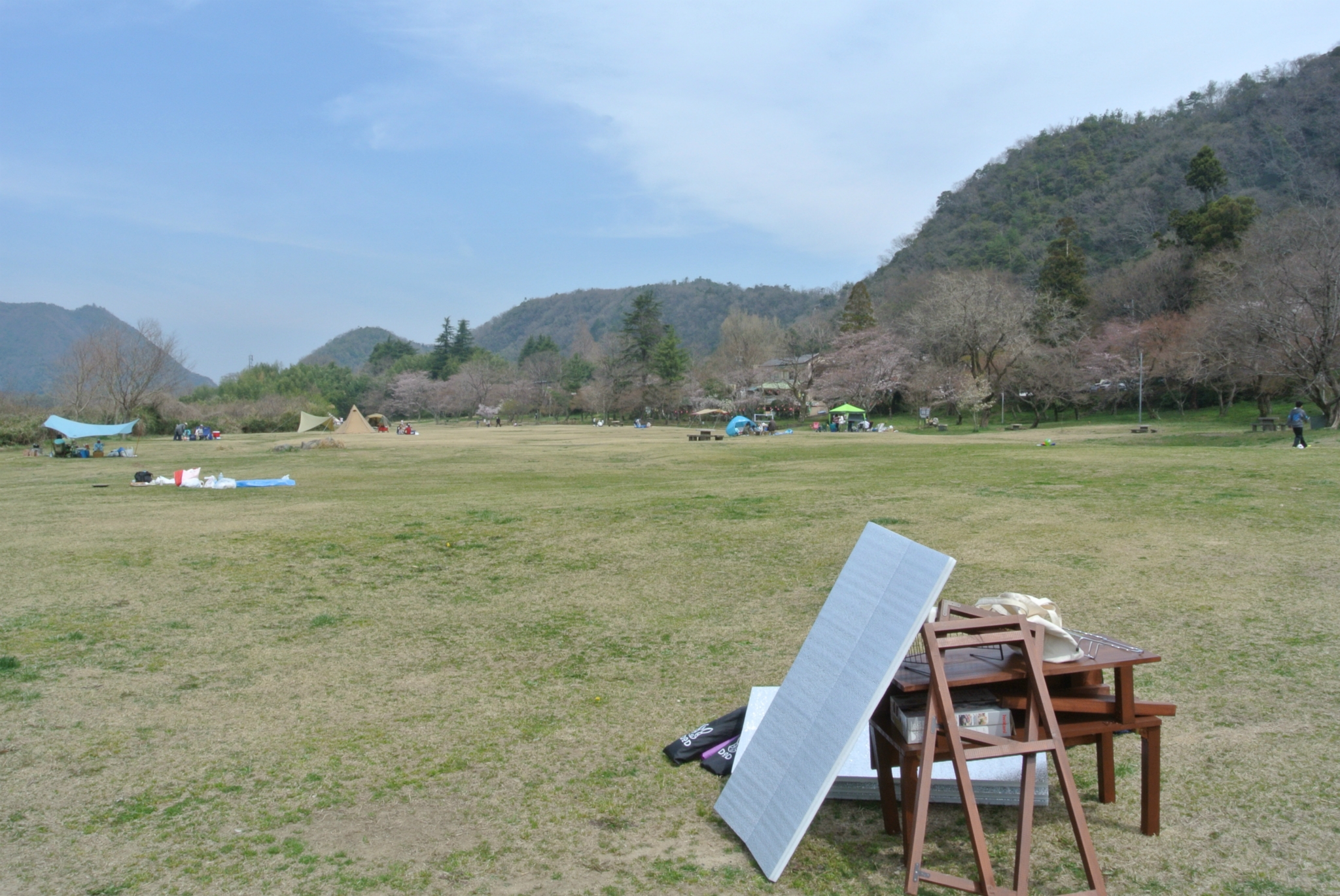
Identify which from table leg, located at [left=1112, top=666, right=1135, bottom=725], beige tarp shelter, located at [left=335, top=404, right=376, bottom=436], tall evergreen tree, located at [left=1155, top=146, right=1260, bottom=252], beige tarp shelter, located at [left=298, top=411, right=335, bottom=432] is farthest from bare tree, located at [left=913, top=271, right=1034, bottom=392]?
table leg, located at [left=1112, top=666, right=1135, bottom=725]

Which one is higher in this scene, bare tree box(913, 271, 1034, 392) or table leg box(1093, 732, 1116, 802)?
bare tree box(913, 271, 1034, 392)

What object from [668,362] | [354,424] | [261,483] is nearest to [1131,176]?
[668,362]

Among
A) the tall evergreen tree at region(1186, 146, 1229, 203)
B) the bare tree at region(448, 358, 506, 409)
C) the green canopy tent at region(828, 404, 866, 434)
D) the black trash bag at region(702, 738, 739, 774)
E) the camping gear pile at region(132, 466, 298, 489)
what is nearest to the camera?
the black trash bag at region(702, 738, 739, 774)

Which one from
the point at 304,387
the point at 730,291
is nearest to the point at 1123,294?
the point at 304,387

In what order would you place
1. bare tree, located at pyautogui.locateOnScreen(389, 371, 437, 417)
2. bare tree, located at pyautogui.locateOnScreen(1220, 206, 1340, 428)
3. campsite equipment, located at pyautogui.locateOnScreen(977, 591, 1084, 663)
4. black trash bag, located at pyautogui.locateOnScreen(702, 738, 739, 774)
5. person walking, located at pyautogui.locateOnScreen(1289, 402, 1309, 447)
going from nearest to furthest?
campsite equipment, located at pyautogui.locateOnScreen(977, 591, 1084, 663) < black trash bag, located at pyautogui.locateOnScreen(702, 738, 739, 774) < person walking, located at pyautogui.locateOnScreen(1289, 402, 1309, 447) < bare tree, located at pyautogui.locateOnScreen(1220, 206, 1340, 428) < bare tree, located at pyautogui.locateOnScreen(389, 371, 437, 417)

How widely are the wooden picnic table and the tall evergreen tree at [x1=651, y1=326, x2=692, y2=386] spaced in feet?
246

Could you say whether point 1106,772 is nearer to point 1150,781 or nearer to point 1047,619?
point 1150,781

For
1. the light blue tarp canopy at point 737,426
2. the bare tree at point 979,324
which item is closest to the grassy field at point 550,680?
the light blue tarp canopy at point 737,426

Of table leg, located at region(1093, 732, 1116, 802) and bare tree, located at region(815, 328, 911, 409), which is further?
bare tree, located at region(815, 328, 911, 409)

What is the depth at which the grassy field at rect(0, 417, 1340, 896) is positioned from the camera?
3408mm

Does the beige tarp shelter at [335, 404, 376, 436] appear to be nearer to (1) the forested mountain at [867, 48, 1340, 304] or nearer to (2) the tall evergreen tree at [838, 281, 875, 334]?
(2) the tall evergreen tree at [838, 281, 875, 334]

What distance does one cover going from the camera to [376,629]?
729cm

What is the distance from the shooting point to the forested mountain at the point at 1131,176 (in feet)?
252

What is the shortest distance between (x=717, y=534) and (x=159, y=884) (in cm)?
849
